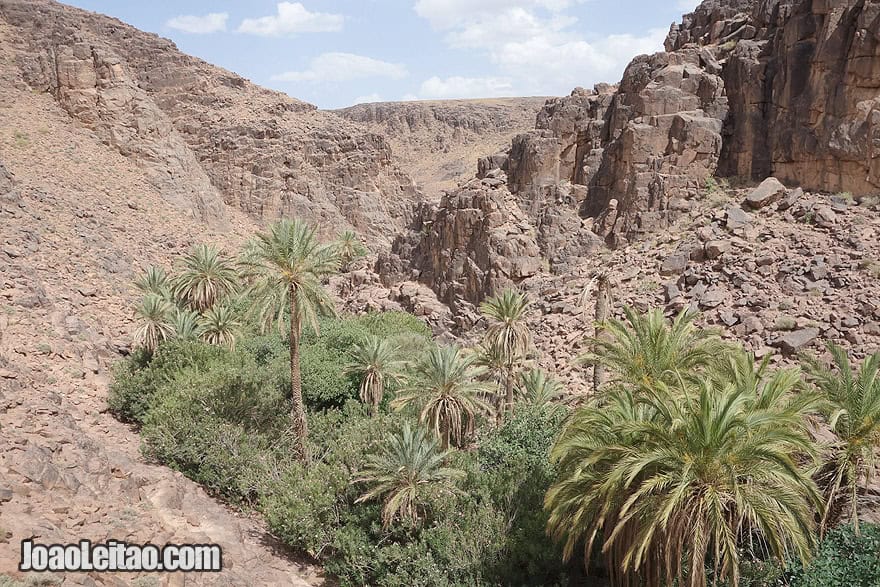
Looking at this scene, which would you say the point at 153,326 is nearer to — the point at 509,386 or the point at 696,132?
the point at 509,386

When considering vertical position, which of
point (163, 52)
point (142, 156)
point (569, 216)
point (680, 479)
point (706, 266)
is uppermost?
point (163, 52)

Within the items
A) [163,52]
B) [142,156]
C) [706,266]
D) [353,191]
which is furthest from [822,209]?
[163,52]

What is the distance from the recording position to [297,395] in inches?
801

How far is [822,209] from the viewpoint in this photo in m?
25.5

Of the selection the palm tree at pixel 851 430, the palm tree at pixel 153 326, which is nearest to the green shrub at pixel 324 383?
the palm tree at pixel 153 326

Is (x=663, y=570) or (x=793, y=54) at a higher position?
(x=793, y=54)

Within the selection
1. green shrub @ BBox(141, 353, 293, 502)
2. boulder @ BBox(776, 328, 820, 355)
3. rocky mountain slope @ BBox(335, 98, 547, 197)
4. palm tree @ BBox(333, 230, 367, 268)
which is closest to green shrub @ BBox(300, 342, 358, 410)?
green shrub @ BBox(141, 353, 293, 502)

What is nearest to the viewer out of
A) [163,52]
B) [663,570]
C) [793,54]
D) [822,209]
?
[663,570]

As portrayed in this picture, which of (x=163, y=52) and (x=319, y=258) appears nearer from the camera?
(x=319, y=258)

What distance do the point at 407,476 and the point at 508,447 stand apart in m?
3.46

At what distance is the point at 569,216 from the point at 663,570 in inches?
872

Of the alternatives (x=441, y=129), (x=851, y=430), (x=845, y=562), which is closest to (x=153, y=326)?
(x=851, y=430)

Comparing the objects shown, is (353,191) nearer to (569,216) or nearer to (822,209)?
(569,216)

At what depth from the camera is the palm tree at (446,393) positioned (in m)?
18.9
